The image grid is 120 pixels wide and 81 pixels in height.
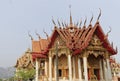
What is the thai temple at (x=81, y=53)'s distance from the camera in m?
21.9

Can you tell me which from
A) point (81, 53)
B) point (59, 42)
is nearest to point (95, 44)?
point (81, 53)

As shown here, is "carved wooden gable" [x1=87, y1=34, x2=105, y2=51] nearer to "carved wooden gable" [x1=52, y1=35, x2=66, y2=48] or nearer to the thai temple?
the thai temple

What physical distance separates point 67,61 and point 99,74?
368 centimetres

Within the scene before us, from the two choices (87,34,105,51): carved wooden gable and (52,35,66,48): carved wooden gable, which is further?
(52,35,66,48): carved wooden gable

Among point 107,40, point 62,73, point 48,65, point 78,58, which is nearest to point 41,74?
point 48,65

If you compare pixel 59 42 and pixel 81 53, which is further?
pixel 59 42

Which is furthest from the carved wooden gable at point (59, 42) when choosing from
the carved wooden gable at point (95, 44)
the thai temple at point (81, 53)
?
the carved wooden gable at point (95, 44)

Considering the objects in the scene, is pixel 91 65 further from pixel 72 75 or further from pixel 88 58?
pixel 72 75

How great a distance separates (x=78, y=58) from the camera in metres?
22.3

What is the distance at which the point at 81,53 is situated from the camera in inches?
858

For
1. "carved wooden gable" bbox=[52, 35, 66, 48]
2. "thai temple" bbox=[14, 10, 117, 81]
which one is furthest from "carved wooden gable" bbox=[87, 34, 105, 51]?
"carved wooden gable" bbox=[52, 35, 66, 48]

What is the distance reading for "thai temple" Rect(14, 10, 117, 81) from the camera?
21873mm

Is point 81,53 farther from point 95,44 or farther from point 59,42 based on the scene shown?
point 59,42

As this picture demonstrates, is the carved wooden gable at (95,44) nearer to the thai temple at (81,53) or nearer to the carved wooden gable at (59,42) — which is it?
the thai temple at (81,53)
